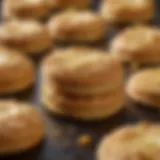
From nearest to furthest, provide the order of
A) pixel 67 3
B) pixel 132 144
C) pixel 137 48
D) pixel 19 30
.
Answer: pixel 132 144, pixel 137 48, pixel 19 30, pixel 67 3

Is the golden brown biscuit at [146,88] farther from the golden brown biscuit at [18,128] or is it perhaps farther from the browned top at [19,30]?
the browned top at [19,30]

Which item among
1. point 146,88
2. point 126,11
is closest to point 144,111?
point 146,88

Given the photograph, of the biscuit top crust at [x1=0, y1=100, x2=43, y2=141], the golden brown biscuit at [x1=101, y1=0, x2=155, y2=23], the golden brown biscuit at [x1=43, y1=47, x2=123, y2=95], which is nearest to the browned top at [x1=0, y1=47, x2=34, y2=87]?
the golden brown biscuit at [x1=43, y1=47, x2=123, y2=95]

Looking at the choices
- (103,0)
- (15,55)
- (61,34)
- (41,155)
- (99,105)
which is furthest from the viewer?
(103,0)

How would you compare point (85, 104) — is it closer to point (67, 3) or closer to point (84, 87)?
point (84, 87)

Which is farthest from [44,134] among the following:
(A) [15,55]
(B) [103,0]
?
(B) [103,0]

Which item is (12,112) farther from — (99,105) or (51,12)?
(51,12)
